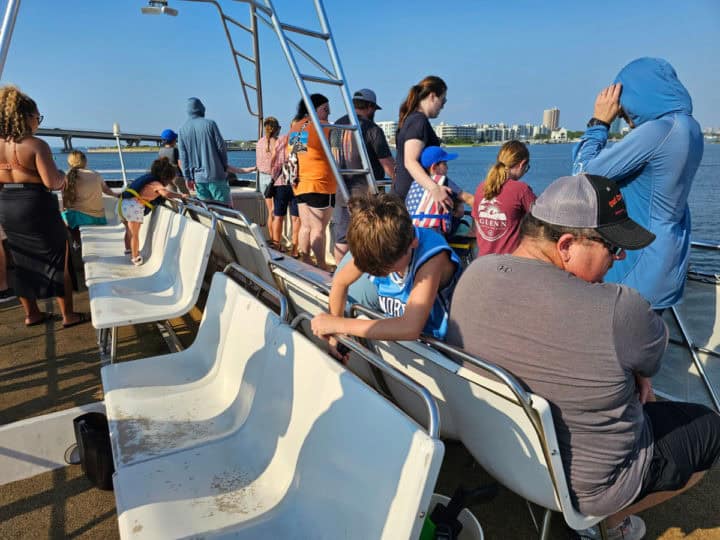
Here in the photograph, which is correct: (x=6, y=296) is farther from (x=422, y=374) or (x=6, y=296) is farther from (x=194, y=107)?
(x=422, y=374)

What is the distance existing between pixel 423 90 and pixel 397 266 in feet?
6.60

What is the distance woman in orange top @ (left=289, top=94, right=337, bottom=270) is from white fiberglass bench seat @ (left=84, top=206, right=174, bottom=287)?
3.69 ft

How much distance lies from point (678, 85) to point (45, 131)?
9.49 meters

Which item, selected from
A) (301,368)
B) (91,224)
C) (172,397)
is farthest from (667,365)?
(91,224)

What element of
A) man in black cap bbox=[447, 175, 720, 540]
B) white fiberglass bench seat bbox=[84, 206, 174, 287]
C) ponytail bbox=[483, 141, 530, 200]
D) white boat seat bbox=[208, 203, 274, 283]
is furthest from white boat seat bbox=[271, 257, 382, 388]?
white fiberglass bench seat bbox=[84, 206, 174, 287]

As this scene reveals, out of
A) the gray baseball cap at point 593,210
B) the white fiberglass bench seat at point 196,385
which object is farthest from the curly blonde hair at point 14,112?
the gray baseball cap at point 593,210

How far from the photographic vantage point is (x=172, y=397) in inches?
85.3

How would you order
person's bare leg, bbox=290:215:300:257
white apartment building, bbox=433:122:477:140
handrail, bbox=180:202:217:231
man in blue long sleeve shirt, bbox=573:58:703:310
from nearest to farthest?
man in blue long sleeve shirt, bbox=573:58:703:310, handrail, bbox=180:202:217:231, person's bare leg, bbox=290:215:300:257, white apartment building, bbox=433:122:477:140

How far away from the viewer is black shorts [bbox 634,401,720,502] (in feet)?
5.04

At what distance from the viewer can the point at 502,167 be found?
3.07 meters

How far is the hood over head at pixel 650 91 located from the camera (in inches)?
80.5

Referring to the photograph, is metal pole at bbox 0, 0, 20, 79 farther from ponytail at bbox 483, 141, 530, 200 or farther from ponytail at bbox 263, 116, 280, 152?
ponytail at bbox 263, 116, 280, 152

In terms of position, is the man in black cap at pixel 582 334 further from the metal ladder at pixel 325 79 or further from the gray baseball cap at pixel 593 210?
the metal ladder at pixel 325 79


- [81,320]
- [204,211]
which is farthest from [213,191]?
[81,320]
